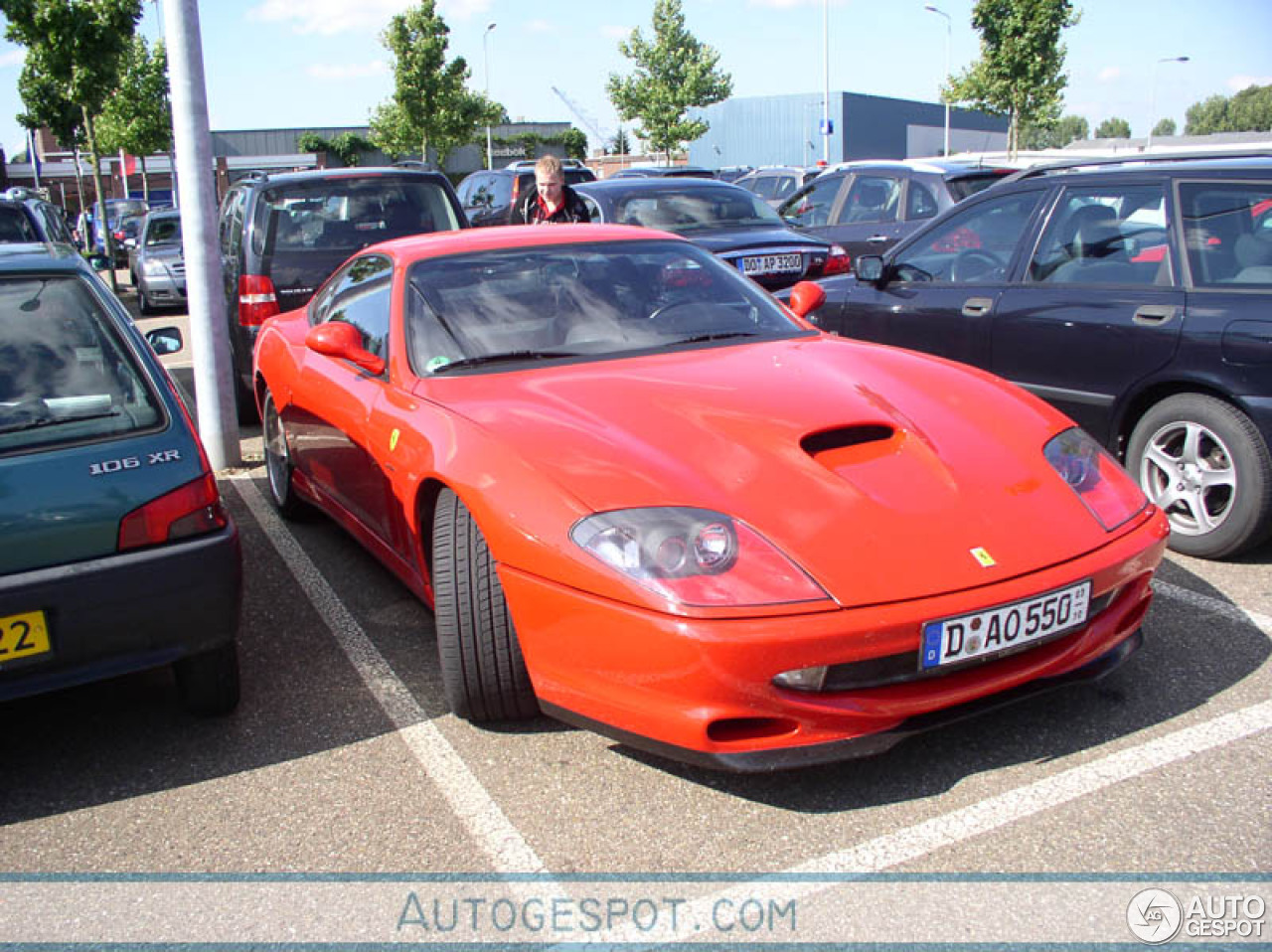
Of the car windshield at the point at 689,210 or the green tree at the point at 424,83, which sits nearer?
the car windshield at the point at 689,210

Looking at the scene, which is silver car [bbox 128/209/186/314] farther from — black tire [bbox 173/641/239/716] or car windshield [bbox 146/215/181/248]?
black tire [bbox 173/641/239/716]

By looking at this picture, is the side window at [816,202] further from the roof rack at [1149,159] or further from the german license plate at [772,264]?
the roof rack at [1149,159]

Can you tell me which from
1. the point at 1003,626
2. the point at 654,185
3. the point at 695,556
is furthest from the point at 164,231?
the point at 1003,626

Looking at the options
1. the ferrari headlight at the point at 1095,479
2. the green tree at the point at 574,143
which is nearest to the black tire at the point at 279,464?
the ferrari headlight at the point at 1095,479

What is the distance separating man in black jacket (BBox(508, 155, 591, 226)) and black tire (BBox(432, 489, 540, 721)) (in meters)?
4.67

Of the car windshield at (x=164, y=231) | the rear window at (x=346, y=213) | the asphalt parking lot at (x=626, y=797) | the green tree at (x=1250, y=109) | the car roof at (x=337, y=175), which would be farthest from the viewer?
the green tree at (x=1250, y=109)

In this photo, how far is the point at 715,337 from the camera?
12.9 ft

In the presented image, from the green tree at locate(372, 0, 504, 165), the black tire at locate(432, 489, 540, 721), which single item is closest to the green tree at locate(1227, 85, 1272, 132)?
the green tree at locate(372, 0, 504, 165)

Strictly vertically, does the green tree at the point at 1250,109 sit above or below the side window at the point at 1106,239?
above

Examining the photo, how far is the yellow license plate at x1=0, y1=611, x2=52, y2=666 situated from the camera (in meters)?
2.77

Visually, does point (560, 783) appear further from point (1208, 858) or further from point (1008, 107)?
point (1008, 107)

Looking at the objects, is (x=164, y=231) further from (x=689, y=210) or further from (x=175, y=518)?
(x=175, y=518)

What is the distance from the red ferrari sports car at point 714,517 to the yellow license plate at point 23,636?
0.98 m

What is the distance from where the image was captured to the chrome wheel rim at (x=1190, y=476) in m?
4.38
